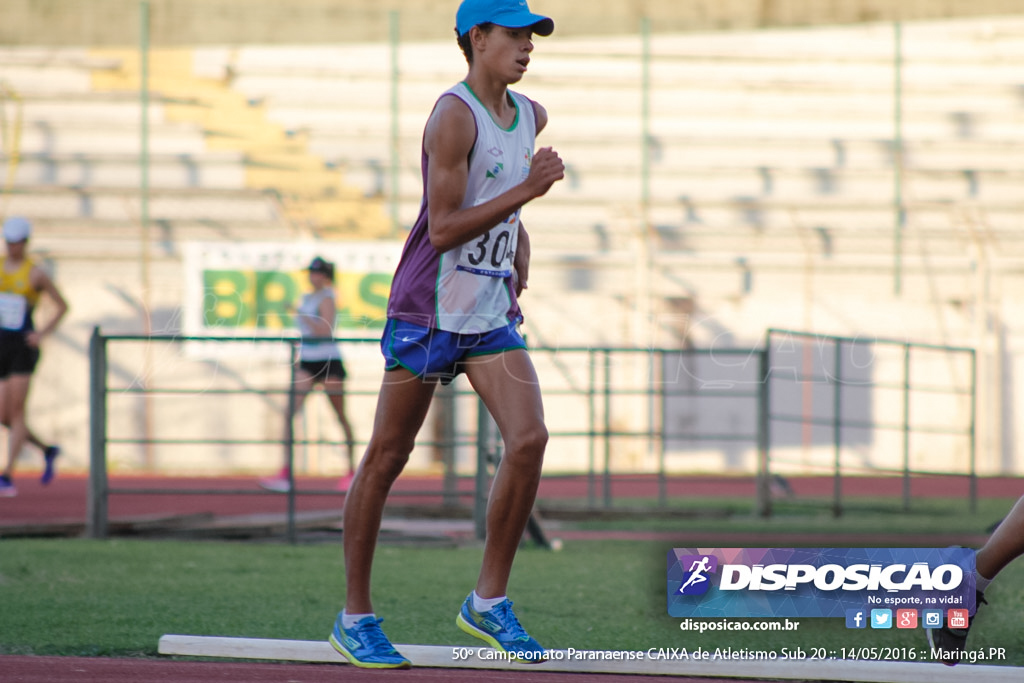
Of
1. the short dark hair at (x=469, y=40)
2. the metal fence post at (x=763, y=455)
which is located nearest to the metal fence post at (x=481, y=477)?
the metal fence post at (x=763, y=455)

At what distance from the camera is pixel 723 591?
344 centimetres

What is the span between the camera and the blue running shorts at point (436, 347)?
10.3ft

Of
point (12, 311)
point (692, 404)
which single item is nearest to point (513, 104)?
point (12, 311)

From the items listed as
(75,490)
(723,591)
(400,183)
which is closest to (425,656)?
(723,591)

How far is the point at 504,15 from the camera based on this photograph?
3.08 m

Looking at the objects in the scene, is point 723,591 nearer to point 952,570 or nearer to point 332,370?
point 952,570

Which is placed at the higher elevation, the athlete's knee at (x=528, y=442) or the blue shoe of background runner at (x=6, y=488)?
the athlete's knee at (x=528, y=442)

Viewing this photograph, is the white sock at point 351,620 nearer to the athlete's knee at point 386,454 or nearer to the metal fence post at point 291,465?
the athlete's knee at point 386,454

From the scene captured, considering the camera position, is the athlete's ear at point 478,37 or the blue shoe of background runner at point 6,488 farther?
the blue shoe of background runner at point 6,488

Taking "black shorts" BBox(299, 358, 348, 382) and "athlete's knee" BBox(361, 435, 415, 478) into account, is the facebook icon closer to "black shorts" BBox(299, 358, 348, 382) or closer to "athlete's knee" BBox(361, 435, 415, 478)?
"athlete's knee" BBox(361, 435, 415, 478)

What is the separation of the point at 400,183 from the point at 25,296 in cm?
689

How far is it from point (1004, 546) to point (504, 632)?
1.25 meters

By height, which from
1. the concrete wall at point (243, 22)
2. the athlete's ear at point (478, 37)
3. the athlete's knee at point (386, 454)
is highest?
the concrete wall at point (243, 22)

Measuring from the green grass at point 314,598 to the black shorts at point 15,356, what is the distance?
2.51 meters
